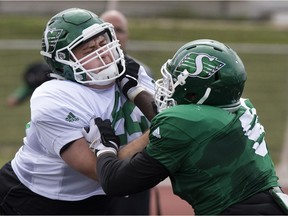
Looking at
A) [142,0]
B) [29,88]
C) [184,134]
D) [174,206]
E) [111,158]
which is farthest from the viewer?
[142,0]

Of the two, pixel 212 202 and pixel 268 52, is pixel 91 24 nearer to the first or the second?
pixel 212 202

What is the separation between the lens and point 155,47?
9305 millimetres

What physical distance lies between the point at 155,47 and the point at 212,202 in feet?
22.1

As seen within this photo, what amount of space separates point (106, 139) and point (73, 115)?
21 cm

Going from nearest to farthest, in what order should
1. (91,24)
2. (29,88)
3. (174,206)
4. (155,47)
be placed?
1. (91,24)
2. (174,206)
3. (29,88)
4. (155,47)

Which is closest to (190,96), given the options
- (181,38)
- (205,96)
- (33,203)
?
(205,96)

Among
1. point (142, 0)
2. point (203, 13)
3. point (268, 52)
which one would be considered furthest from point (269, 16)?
point (268, 52)

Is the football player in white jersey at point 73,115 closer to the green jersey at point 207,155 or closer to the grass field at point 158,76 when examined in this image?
the green jersey at point 207,155

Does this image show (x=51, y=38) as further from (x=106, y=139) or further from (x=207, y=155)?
(x=207, y=155)

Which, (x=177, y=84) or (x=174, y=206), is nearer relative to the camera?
(x=177, y=84)

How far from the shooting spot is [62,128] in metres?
3.01

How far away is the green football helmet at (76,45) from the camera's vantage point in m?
3.14

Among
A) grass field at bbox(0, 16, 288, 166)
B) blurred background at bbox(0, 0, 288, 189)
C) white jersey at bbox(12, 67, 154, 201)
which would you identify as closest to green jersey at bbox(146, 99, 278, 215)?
white jersey at bbox(12, 67, 154, 201)

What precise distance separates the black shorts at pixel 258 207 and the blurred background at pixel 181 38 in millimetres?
4855
